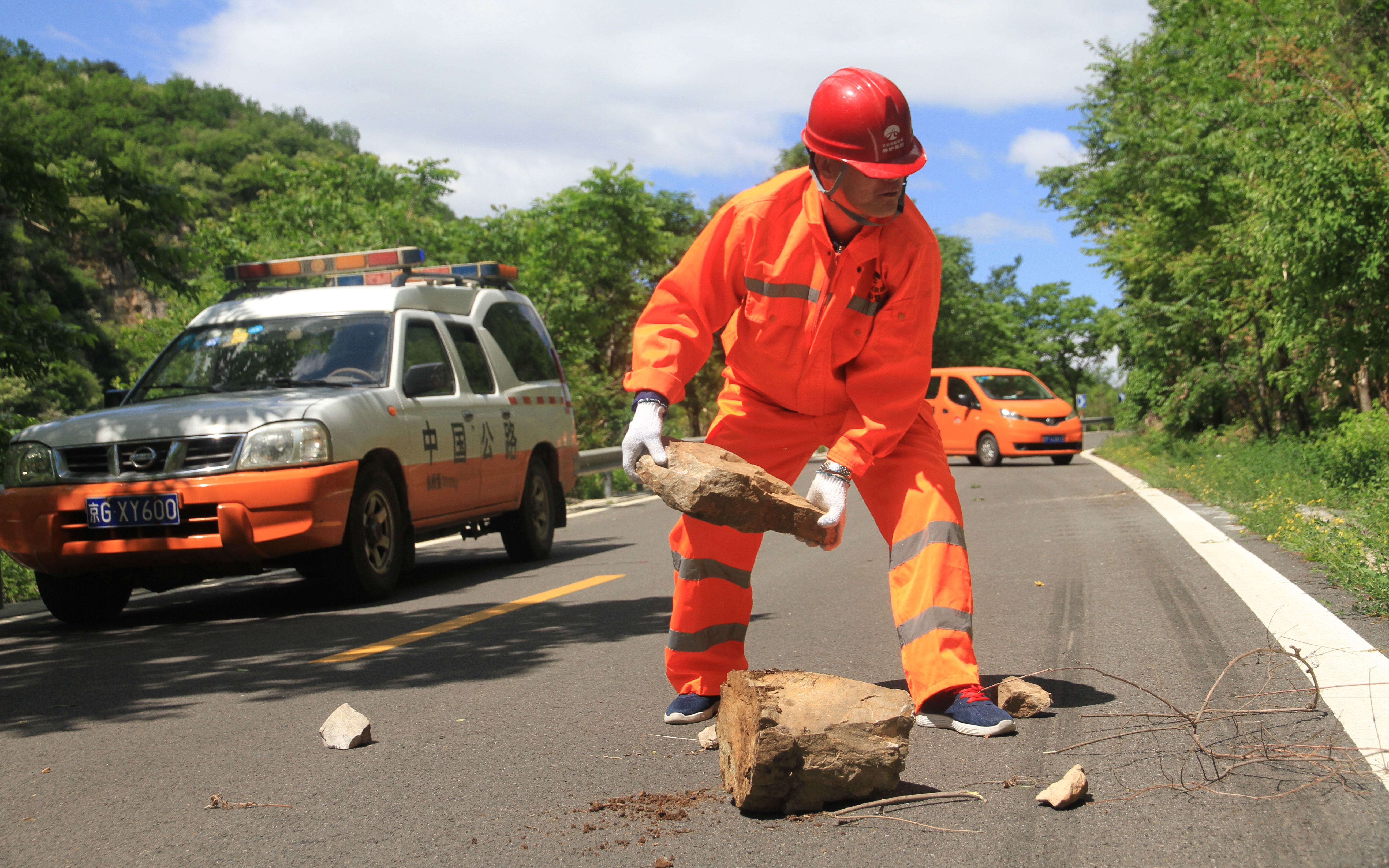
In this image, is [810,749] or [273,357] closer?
[810,749]

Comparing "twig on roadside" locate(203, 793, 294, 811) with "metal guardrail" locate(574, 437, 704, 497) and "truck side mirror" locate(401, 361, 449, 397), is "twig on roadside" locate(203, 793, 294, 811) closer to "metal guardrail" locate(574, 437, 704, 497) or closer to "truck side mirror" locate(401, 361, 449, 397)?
"truck side mirror" locate(401, 361, 449, 397)

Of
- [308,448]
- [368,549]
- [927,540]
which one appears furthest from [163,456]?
[927,540]

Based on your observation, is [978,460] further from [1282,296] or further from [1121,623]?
[1121,623]

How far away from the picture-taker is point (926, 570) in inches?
141

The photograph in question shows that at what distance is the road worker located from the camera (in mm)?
3529

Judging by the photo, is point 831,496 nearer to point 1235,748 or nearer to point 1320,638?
point 1235,748

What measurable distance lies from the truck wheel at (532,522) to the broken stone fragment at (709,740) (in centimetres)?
598

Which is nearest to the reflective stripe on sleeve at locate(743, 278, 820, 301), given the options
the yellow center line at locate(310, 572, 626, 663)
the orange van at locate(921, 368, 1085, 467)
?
the yellow center line at locate(310, 572, 626, 663)

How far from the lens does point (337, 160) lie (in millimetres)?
36531

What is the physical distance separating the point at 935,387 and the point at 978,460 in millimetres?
1946

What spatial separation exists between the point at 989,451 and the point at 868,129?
66.0 ft

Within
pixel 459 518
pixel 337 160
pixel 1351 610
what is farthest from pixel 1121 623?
pixel 337 160

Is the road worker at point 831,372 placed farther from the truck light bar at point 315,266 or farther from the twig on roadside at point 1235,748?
the truck light bar at point 315,266

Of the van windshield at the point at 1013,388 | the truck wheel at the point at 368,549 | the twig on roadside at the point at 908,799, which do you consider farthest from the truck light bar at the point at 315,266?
the van windshield at the point at 1013,388
